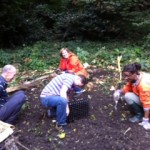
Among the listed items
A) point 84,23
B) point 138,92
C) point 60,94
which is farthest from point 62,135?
point 84,23

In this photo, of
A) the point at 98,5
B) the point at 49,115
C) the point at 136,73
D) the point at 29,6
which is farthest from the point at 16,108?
the point at 29,6

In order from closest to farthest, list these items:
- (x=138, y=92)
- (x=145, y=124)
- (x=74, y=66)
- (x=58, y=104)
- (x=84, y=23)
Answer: (x=58, y=104) → (x=145, y=124) → (x=138, y=92) → (x=74, y=66) → (x=84, y=23)

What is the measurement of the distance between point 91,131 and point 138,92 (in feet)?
3.10

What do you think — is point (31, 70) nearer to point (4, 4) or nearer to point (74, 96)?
point (74, 96)

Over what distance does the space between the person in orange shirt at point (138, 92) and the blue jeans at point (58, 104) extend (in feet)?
3.32

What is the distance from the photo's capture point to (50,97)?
538 centimetres

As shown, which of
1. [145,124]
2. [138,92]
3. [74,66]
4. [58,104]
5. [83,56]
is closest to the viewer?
[58,104]

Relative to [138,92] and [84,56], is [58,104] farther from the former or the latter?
[84,56]

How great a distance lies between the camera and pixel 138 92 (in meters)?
5.57

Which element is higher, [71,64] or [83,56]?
[71,64]

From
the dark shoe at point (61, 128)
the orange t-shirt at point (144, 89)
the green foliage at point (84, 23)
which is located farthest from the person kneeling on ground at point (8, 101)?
the green foliage at point (84, 23)

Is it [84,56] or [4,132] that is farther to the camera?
[84,56]

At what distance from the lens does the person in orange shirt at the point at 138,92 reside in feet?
17.4

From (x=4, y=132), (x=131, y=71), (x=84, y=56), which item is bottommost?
(x=4, y=132)
